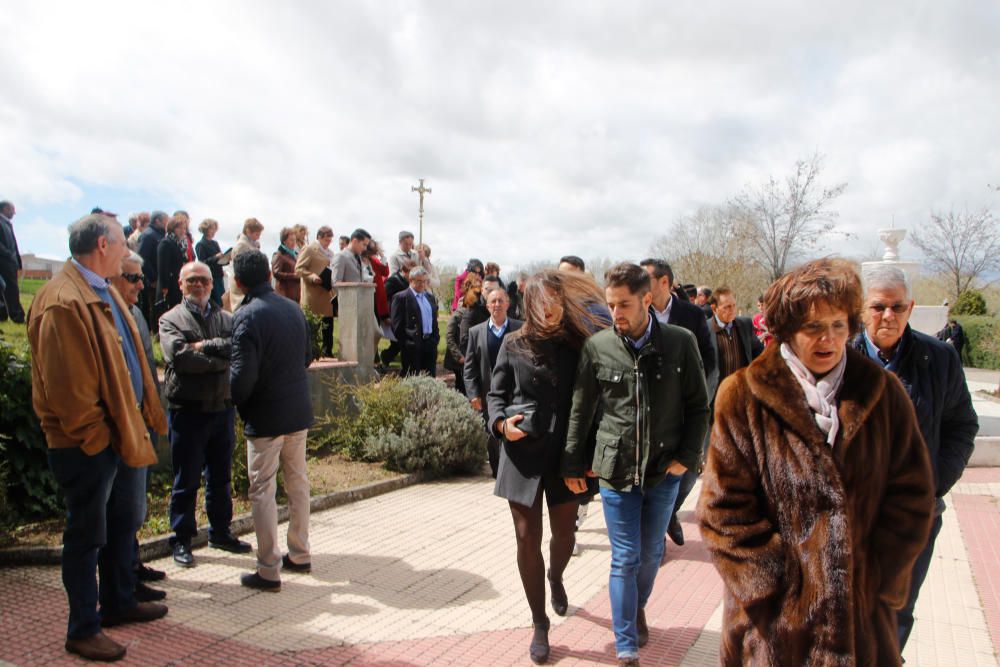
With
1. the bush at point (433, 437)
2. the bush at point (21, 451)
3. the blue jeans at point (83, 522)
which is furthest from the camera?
the bush at point (433, 437)

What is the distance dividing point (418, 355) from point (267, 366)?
577 centimetres

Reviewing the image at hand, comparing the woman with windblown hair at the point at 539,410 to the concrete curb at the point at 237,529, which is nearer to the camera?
the woman with windblown hair at the point at 539,410

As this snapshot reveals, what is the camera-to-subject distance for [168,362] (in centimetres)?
529

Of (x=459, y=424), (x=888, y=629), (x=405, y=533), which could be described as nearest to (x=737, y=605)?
(x=888, y=629)

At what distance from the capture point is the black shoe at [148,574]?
495 centimetres

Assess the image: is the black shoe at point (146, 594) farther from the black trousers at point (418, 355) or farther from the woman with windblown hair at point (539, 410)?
the black trousers at point (418, 355)

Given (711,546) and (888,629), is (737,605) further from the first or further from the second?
(888,629)

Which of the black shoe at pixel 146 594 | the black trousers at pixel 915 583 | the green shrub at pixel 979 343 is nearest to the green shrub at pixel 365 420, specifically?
the black shoe at pixel 146 594

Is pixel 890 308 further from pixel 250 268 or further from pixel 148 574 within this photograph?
pixel 148 574

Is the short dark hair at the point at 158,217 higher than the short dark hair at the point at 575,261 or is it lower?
higher

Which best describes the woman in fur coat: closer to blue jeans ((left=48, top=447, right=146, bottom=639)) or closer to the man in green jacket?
the man in green jacket

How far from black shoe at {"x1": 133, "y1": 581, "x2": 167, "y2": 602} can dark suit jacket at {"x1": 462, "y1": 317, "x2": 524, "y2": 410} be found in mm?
2475

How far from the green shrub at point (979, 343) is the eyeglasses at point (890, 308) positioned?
93.8ft

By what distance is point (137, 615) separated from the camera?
4379mm
